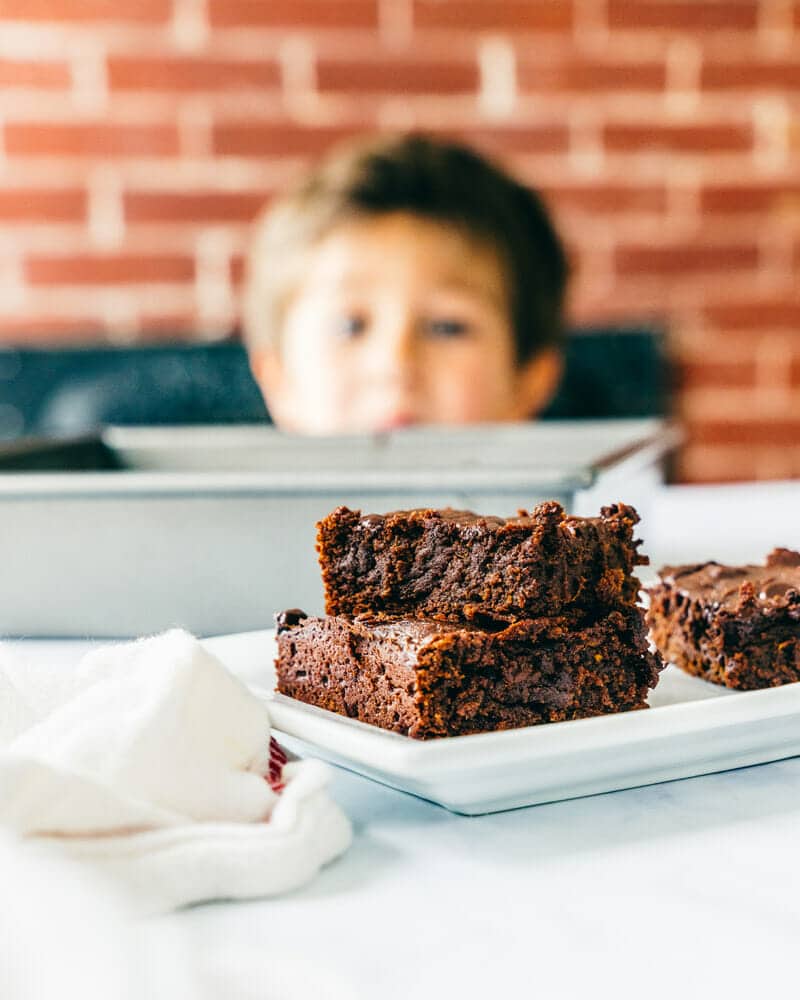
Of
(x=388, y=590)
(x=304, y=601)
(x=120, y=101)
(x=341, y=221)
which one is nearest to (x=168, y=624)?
(x=304, y=601)

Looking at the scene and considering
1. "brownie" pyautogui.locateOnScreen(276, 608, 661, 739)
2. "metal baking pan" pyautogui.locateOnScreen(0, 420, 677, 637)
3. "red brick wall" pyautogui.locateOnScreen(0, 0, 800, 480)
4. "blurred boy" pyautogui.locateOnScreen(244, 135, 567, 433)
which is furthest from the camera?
"red brick wall" pyautogui.locateOnScreen(0, 0, 800, 480)

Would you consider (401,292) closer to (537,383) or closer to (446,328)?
(446,328)

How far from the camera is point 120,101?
85.7 inches

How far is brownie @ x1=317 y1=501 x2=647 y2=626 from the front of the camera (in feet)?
1.75

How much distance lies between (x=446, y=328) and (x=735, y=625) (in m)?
1.22

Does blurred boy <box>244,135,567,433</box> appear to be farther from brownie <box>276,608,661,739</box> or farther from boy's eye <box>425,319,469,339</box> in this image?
brownie <box>276,608,661,739</box>

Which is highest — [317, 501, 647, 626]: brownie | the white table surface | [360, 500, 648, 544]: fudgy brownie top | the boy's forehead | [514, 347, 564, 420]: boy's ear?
the boy's forehead

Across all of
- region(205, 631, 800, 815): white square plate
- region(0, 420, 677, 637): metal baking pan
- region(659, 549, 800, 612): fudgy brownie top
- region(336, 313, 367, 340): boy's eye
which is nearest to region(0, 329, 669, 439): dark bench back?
region(336, 313, 367, 340): boy's eye

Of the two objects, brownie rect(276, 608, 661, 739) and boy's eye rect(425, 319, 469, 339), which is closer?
brownie rect(276, 608, 661, 739)

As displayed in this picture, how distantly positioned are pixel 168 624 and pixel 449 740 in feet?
1.21

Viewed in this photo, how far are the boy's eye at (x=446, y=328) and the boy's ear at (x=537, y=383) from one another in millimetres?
170

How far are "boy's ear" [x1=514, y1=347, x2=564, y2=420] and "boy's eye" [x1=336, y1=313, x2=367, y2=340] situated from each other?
0.96ft

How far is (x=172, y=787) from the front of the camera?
397 millimetres

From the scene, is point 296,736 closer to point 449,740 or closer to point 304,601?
point 449,740
